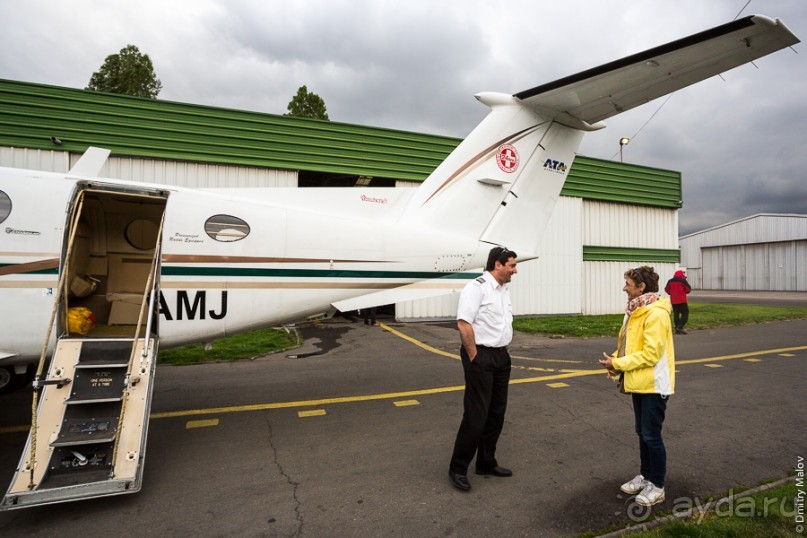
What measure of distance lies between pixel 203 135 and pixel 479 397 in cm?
1132

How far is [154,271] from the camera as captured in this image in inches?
153

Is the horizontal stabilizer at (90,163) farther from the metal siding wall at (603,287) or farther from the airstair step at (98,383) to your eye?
the metal siding wall at (603,287)

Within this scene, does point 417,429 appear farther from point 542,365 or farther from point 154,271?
point 542,365

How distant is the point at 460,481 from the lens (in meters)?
3.17

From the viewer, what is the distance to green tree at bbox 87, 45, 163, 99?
22875 millimetres

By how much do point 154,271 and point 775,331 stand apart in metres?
15.7

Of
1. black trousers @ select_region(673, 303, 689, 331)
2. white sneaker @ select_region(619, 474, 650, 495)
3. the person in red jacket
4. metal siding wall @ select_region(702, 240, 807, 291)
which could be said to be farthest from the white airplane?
metal siding wall @ select_region(702, 240, 807, 291)

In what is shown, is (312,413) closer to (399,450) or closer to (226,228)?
(399,450)

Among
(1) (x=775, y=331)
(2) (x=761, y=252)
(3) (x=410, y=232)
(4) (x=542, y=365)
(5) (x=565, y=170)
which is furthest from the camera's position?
(2) (x=761, y=252)

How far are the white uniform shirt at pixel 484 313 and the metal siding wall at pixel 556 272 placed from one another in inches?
431

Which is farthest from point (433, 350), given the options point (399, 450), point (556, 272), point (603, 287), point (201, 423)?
point (603, 287)

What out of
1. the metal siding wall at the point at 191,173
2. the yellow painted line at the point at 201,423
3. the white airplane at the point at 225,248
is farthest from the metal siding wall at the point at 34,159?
the yellow painted line at the point at 201,423

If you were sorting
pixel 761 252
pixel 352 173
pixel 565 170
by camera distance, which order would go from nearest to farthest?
pixel 565 170 < pixel 352 173 < pixel 761 252

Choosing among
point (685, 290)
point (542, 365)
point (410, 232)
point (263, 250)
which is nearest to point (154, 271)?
point (263, 250)
